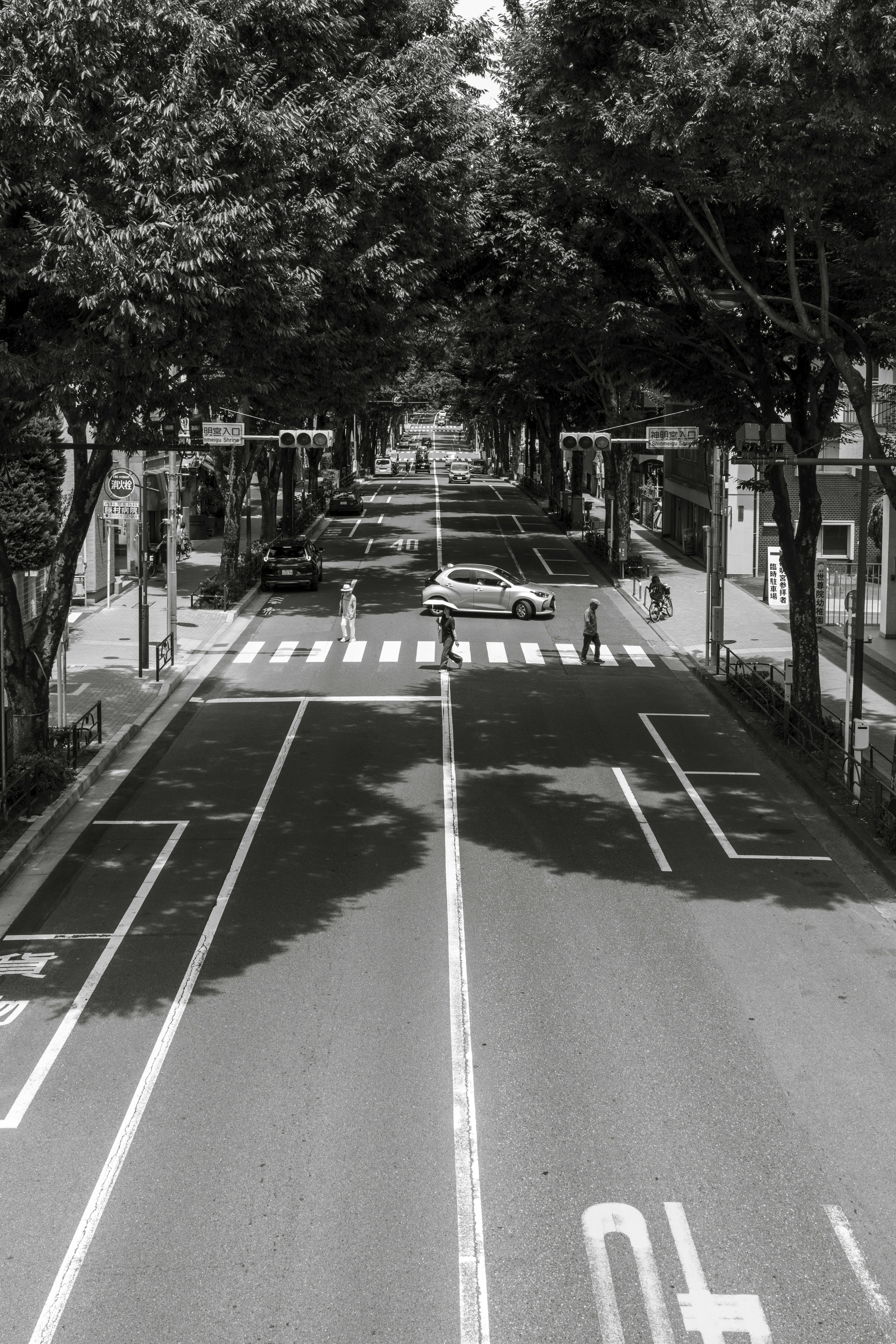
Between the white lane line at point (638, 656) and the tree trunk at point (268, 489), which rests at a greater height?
the tree trunk at point (268, 489)

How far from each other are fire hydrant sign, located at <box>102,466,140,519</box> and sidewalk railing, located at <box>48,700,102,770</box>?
7.00m

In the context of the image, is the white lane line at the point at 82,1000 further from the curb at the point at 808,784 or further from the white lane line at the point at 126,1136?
the curb at the point at 808,784

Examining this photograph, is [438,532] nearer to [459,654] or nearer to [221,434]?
[221,434]

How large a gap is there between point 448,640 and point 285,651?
5.27m

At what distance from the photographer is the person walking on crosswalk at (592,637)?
33.6 metres

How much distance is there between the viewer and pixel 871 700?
29000mm

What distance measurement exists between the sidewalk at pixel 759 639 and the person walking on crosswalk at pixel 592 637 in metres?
2.53

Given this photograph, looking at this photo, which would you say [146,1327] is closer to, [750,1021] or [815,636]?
[750,1021]

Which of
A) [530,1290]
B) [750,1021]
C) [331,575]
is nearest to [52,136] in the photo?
[750,1021]

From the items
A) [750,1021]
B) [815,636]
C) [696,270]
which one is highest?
[696,270]

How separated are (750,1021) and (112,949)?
6.34m

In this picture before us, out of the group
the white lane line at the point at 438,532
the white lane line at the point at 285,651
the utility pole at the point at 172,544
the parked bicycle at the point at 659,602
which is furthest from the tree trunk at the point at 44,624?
the white lane line at the point at 438,532

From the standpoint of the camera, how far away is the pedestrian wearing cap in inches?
1410

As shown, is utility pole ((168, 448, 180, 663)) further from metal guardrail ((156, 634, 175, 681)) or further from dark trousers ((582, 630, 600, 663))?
dark trousers ((582, 630, 600, 663))
